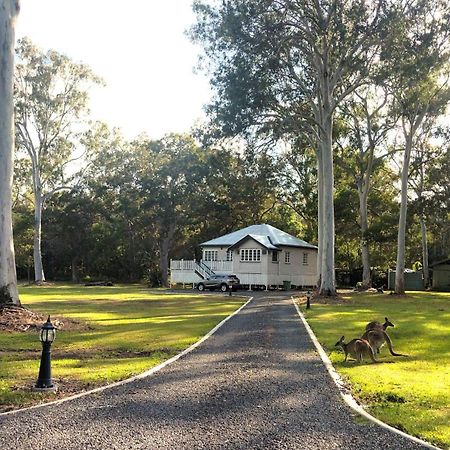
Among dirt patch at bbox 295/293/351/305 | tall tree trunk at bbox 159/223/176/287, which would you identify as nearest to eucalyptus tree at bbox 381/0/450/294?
dirt patch at bbox 295/293/351/305

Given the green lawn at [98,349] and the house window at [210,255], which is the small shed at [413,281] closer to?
the house window at [210,255]

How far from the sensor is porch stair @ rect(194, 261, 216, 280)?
44.1 meters

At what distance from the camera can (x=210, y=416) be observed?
20.1ft

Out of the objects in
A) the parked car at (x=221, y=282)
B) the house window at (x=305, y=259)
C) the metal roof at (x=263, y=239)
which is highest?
the metal roof at (x=263, y=239)

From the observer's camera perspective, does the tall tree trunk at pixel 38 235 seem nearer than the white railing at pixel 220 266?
No

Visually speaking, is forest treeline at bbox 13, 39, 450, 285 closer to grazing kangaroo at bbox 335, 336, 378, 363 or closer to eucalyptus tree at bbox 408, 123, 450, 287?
eucalyptus tree at bbox 408, 123, 450, 287

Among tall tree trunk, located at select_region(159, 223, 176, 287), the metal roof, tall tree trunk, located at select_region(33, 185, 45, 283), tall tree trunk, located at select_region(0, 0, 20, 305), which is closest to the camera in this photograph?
tall tree trunk, located at select_region(0, 0, 20, 305)

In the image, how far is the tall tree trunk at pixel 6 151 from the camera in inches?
616

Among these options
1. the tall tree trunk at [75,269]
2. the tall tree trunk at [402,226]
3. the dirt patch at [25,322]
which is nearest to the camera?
the dirt patch at [25,322]

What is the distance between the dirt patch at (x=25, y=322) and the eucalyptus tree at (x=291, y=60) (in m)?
14.9

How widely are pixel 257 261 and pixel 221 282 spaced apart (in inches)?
149

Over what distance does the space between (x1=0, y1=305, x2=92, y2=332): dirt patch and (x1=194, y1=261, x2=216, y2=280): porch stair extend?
27895mm

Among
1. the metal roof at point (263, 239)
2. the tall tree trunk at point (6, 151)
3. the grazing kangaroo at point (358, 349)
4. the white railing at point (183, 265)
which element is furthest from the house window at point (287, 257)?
the grazing kangaroo at point (358, 349)

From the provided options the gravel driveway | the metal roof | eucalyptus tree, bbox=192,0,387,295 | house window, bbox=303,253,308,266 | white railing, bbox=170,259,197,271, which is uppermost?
eucalyptus tree, bbox=192,0,387,295
